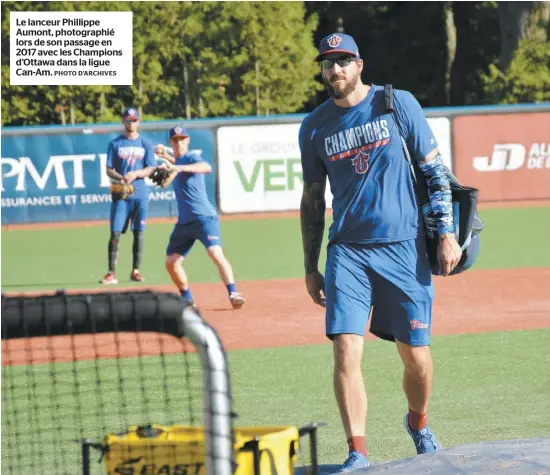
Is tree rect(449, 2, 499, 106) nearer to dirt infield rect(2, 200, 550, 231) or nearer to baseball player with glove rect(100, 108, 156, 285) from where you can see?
dirt infield rect(2, 200, 550, 231)

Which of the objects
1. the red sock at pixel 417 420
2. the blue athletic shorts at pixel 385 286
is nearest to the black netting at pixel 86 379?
the blue athletic shorts at pixel 385 286

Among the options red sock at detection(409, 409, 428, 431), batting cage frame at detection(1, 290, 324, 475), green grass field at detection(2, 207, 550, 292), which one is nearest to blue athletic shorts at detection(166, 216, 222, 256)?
green grass field at detection(2, 207, 550, 292)

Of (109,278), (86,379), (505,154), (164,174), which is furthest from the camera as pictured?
(505,154)

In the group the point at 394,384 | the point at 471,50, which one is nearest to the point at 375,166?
the point at 394,384

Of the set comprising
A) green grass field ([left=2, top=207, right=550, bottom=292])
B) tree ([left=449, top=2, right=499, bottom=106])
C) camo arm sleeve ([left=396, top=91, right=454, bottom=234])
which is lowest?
green grass field ([left=2, top=207, right=550, bottom=292])

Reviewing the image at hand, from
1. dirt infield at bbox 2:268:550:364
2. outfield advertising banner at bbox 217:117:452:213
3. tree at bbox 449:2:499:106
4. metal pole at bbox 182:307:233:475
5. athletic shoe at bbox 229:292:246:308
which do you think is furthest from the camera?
tree at bbox 449:2:499:106

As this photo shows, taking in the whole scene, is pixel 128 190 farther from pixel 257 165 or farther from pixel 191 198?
pixel 257 165

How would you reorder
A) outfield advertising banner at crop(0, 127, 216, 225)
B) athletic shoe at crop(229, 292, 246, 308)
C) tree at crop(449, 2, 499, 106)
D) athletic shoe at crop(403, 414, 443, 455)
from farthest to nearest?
tree at crop(449, 2, 499, 106), outfield advertising banner at crop(0, 127, 216, 225), athletic shoe at crop(229, 292, 246, 308), athletic shoe at crop(403, 414, 443, 455)

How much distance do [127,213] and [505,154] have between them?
412 inches

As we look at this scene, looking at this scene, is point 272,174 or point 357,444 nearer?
point 357,444

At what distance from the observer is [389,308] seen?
6.28m

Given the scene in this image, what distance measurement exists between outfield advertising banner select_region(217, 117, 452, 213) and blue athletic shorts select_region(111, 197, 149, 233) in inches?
289

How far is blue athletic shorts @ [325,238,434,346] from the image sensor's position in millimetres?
6184

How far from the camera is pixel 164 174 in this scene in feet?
45.1
